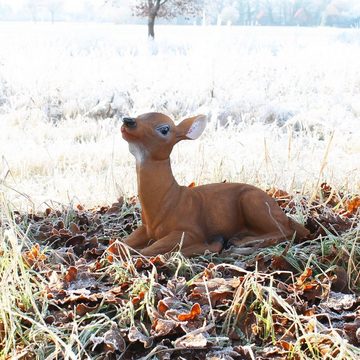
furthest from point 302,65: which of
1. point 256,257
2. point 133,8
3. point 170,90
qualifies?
point 256,257

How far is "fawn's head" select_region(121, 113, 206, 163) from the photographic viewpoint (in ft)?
6.84

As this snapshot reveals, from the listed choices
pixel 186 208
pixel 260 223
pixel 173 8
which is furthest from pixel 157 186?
pixel 173 8

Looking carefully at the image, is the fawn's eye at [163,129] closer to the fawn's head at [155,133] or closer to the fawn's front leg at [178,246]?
the fawn's head at [155,133]

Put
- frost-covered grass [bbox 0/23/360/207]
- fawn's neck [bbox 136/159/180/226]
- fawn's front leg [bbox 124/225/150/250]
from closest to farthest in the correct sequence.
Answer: fawn's neck [bbox 136/159/180/226]
fawn's front leg [bbox 124/225/150/250]
frost-covered grass [bbox 0/23/360/207]

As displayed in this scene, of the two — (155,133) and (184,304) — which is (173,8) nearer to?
(155,133)

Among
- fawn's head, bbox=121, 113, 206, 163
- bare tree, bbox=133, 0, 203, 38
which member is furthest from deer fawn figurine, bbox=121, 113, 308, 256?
bare tree, bbox=133, 0, 203, 38

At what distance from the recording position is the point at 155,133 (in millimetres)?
2104

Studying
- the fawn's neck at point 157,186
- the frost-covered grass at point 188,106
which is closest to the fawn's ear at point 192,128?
the fawn's neck at point 157,186

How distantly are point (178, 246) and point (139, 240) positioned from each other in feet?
0.60

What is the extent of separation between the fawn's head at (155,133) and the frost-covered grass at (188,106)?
3.36ft

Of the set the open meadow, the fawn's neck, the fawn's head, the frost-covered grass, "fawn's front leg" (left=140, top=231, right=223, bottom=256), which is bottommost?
the frost-covered grass

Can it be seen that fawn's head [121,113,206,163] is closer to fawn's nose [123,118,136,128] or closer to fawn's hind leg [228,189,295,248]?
fawn's nose [123,118,136,128]

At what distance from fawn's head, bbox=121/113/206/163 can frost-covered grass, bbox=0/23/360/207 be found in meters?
1.02

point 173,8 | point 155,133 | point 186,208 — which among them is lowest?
point 173,8
